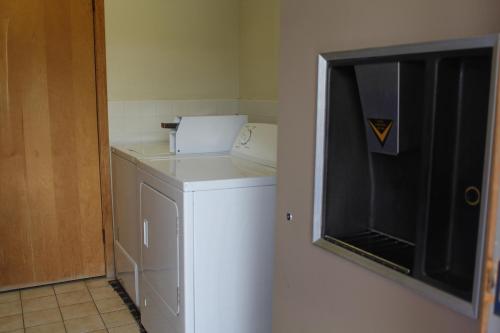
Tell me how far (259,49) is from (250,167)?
120 cm

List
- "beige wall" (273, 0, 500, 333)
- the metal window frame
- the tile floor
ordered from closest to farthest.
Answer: the metal window frame, "beige wall" (273, 0, 500, 333), the tile floor

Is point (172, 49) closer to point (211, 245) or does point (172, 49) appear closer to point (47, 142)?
point (47, 142)

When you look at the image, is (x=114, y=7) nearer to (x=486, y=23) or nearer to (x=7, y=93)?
(x=7, y=93)

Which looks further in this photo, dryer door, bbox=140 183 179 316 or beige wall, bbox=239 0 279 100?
beige wall, bbox=239 0 279 100

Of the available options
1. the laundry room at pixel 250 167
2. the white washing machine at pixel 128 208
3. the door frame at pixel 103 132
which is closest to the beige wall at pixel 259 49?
the laundry room at pixel 250 167

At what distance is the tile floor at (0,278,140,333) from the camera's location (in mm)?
2648

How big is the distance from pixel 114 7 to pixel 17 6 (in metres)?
0.58

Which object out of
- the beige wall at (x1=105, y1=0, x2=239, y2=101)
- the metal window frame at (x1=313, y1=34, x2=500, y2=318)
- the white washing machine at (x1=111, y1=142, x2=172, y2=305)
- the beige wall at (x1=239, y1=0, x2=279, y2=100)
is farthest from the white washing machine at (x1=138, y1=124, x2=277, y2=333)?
the beige wall at (x1=105, y1=0, x2=239, y2=101)

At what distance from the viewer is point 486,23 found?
0.90 meters

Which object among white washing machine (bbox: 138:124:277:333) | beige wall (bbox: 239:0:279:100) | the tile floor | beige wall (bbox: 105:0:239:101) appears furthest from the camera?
beige wall (bbox: 105:0:239:101)

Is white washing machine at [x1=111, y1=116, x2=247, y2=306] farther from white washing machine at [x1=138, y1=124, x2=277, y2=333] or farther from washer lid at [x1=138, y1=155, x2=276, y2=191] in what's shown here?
white washing machine at [x1=138, y1=124, x2=277, y2=333]

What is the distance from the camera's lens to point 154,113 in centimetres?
333

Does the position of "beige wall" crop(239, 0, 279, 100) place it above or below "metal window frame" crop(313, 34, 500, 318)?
above

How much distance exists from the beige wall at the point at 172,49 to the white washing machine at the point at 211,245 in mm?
1134
